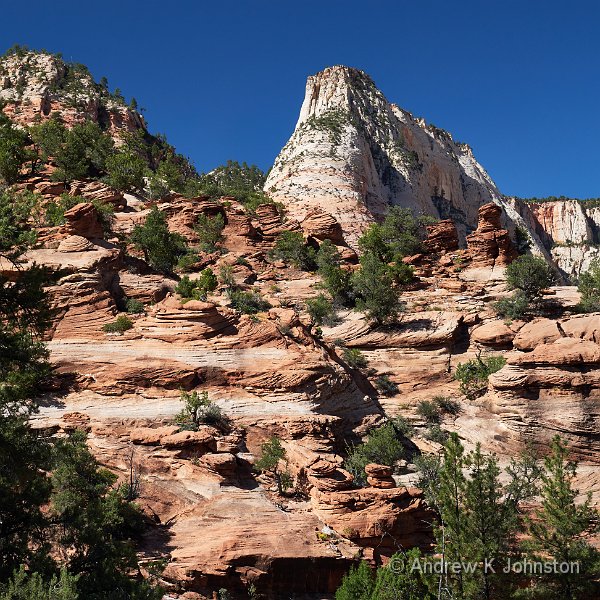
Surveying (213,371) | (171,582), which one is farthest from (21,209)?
(213,371)

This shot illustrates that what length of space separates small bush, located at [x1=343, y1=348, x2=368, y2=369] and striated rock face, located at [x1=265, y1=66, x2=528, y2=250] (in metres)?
28.1

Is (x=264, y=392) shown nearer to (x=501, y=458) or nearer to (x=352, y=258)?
(x=501, y=458)

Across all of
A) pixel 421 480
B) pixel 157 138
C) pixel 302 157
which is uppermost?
pixel 157 138

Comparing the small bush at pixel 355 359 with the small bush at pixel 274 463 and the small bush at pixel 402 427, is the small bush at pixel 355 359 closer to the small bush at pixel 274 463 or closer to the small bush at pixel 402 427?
the small bush at pixel 402 427

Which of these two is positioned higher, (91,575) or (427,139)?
(427,139)

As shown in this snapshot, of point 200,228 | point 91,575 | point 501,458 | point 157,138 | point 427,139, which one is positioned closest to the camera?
point 91,575

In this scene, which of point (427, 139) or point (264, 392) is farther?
point (427, 139)

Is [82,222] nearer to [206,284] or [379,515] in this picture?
[206,284]

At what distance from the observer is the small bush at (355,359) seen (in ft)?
116

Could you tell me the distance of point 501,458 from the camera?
94.7ft

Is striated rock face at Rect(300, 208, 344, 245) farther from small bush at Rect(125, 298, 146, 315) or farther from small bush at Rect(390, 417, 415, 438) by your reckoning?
small bush at Rect(125, 298, 146, 315)

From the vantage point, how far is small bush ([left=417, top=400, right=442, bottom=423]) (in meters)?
32.1

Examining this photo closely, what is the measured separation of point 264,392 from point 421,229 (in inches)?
1292

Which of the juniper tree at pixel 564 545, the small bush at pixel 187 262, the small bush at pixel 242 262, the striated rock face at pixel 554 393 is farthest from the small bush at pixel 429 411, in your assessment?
the small bush at pixel 187 262
